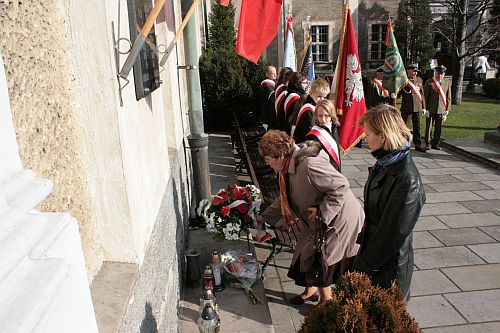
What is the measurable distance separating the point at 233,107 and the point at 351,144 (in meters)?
7.80

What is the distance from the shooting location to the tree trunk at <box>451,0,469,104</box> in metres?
19.3

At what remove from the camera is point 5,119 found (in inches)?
36.5

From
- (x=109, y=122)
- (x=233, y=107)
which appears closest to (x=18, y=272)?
(x=109, y=122)

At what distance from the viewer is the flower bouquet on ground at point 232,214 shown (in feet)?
15.7

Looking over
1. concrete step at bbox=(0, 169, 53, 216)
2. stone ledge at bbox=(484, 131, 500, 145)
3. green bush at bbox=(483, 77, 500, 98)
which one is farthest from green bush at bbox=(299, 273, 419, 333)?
green bush at bbox=(483, 77, 500, 98)

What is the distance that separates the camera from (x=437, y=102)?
10.9 metres

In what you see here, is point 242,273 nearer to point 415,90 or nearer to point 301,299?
Result: point 301,299

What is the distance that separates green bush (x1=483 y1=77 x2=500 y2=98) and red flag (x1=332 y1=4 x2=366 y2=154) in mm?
17966

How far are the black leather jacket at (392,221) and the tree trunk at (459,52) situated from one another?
18272mm

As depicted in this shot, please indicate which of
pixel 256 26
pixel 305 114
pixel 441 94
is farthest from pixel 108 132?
pixel 441 94

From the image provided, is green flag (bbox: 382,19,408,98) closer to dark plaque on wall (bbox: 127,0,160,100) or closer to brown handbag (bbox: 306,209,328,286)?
brown handbag (bbox: 306,209,328,286)

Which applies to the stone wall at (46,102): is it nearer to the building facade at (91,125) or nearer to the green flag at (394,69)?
the building facade at (91,125)

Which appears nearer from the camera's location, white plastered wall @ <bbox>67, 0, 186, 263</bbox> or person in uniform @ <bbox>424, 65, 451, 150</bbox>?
white plastered wall @ <bbox>67, 0, 186, 263</bbox>

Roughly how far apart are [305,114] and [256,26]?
2.43m
